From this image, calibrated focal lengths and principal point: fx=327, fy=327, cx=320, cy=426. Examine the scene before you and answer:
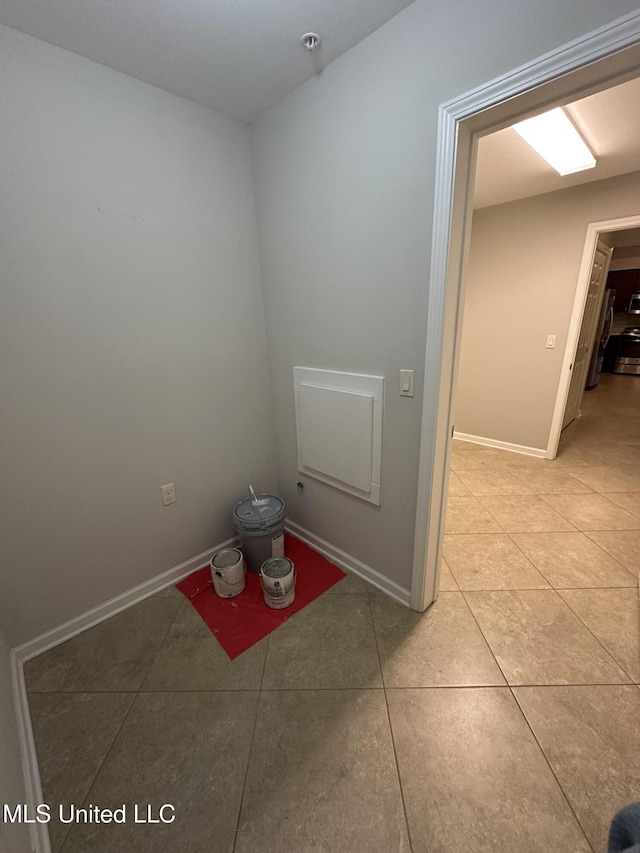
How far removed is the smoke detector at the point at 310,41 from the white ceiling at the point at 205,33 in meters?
0.02

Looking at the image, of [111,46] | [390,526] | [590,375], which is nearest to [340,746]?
[390,526]

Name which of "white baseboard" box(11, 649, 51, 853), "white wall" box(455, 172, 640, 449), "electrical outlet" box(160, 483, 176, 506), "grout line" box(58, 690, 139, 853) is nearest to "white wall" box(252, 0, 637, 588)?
"electrical outlet" box(160, 483, 176, 506)

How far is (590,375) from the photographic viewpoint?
6020 mm

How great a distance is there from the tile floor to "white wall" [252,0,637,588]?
44cm

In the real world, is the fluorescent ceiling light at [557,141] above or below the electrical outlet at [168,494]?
above

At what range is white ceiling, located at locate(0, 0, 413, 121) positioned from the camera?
1.10 metres

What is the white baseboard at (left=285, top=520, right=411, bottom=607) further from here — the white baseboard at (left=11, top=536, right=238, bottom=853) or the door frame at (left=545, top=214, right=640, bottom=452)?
the door frame at (left=545, top=214, right=640, bottom=452)

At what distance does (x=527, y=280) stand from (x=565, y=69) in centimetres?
272

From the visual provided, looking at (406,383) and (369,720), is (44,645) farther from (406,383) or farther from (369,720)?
(406,383)

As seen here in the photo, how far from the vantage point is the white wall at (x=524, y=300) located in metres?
2.89

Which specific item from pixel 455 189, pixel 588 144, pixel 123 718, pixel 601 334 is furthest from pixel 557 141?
pixel 601 334

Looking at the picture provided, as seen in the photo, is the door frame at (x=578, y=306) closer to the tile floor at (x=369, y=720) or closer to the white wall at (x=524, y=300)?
the white wall at (x=524, y=300)

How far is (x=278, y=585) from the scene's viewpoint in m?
1.69

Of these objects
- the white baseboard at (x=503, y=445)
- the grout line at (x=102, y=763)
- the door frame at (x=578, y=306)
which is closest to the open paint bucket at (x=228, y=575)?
the grout line at (x=102, y=763)
